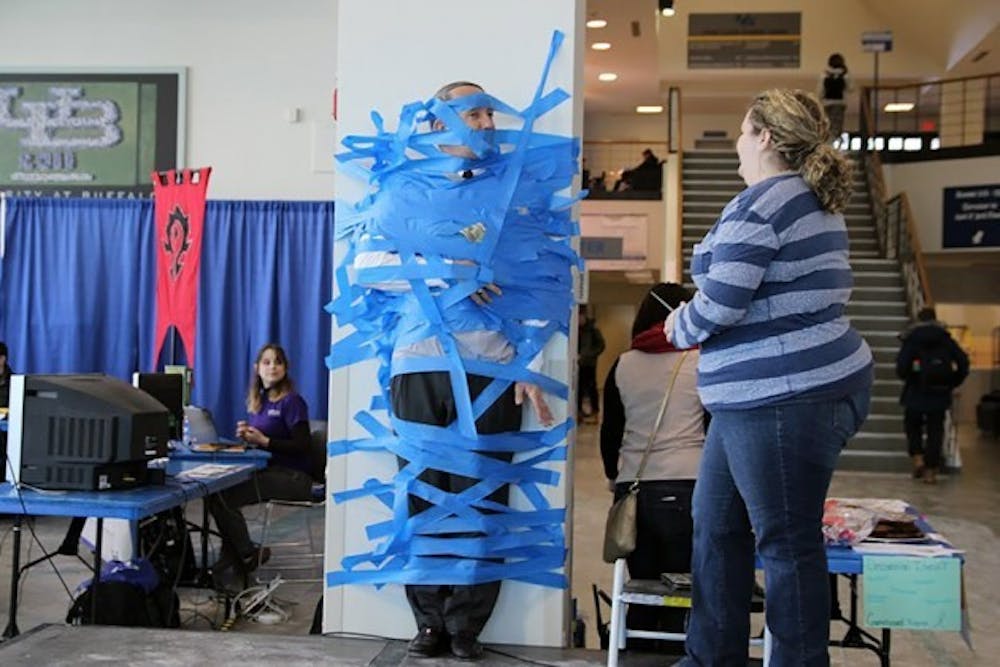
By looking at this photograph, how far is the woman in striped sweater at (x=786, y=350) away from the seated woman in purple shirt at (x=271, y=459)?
327 centimetres

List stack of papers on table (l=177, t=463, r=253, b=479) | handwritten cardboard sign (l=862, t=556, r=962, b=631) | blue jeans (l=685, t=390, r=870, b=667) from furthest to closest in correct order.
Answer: stack of papers on table (l=177, t=463, r=253, b=479) < handwritten cardboard sign (l=862, t=556, r=962, b=631) < blue jeans (l=685, t=390, r=870, b=667)

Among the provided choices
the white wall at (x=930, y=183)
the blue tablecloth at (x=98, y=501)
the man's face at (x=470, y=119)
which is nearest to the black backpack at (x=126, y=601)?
the blue tablecloth at (x=98, y=501)

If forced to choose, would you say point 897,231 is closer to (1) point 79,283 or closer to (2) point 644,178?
(2) point 644,178

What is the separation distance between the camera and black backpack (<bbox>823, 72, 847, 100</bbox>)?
1444 cm

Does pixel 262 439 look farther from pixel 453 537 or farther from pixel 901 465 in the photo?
pixel 901 465

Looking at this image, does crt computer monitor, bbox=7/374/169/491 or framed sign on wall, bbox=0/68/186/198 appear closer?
crt computer monitor, bbox=7/374/169/491

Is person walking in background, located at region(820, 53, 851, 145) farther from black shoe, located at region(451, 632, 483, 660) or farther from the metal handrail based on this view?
black shoe, located at region(451, 632, 483, 660)

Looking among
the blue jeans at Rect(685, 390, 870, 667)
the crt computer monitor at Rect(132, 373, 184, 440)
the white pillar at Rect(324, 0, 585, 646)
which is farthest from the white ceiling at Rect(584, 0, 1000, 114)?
the blue jeans at Rect(685, 390, 870, 667)

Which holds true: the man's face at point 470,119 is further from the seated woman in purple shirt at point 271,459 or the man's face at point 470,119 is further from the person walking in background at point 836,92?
the person walking in background at point 836,92

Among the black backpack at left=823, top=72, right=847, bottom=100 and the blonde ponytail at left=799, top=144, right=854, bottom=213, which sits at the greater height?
the black backpack at left=823, top=72, right=847, bottom=100

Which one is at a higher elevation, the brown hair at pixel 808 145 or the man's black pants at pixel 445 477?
the brown hair at pixel 808 145

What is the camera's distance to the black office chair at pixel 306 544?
5547mm

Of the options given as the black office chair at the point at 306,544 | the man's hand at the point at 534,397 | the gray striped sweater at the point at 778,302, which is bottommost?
the black office chair at the point at 306,544

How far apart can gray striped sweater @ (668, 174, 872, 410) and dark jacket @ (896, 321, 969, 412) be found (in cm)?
744
